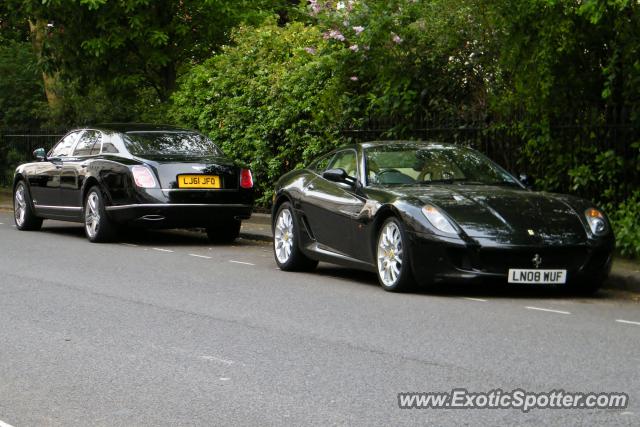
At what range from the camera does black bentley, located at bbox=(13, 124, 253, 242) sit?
53.0ft

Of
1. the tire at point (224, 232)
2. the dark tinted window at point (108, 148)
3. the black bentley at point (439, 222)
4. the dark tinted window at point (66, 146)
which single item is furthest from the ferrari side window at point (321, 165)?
the dark tinted window at point (66, 146)

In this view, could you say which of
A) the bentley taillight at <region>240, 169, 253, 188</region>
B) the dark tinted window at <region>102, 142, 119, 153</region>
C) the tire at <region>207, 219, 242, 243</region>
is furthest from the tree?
the bentley taillight at <region>240, 169, 253, 188</region>

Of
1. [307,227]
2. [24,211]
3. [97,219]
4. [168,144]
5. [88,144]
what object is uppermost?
[168,144]

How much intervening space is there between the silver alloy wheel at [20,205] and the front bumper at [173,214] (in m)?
3.42

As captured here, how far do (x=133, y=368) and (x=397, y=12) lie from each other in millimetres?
10497

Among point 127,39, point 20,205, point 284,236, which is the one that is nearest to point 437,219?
point 284,236

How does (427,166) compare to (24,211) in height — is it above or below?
above

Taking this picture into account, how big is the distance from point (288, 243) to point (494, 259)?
322 cm

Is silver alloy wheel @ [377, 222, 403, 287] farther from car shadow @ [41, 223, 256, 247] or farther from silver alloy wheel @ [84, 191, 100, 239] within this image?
silver alloy wheel @ [84, 191, 100, 239]

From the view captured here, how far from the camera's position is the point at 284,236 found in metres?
13.4

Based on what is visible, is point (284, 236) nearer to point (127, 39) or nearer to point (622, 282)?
point (622, 282)

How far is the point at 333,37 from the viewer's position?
17.6 metres

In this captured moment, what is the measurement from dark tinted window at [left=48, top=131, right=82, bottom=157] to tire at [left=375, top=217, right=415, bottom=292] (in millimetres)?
8038

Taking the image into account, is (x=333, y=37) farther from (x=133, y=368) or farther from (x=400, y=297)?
(x=133, y=368)
